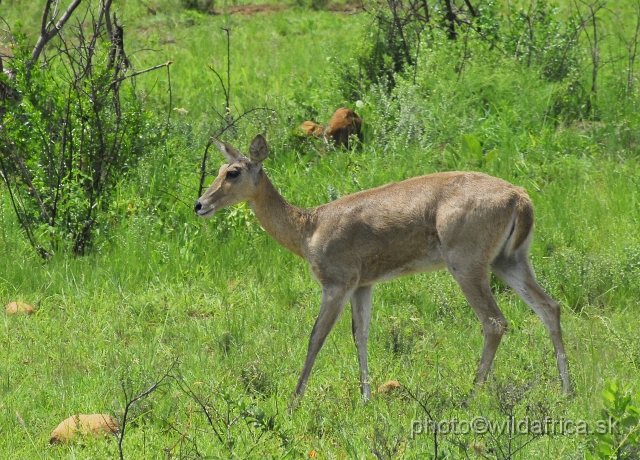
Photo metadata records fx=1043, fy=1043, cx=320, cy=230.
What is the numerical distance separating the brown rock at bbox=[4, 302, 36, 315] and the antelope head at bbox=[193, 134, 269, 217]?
67.1 inches

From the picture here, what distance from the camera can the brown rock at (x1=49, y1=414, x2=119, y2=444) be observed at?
18.1 ft

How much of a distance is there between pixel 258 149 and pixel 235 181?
27cm

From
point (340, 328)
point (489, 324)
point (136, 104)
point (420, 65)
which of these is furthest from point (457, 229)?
point (420, 65)

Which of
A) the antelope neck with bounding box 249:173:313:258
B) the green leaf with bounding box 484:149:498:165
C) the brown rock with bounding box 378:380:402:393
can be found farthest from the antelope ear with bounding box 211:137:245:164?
the green leaf with bounding box 484:149:498:165

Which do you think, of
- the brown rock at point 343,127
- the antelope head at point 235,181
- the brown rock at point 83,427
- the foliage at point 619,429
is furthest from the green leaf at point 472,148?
the foliage at point 619,429

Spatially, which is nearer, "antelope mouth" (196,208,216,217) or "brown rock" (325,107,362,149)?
"antelope mouth" (196,208,216,217)

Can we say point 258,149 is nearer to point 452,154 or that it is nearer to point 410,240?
point 410,240

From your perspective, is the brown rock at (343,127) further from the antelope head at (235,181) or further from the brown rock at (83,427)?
the brown rock at (83,427)

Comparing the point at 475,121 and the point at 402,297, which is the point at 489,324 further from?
the point at 475,121

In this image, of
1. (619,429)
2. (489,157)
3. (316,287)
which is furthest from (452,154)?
(619,429)

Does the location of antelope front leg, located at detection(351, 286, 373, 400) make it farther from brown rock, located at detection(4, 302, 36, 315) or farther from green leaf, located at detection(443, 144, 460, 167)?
green leaf, located at detection(443, 144, 460, 167)

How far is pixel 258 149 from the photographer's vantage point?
23.2 feet

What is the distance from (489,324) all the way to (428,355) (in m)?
0.58

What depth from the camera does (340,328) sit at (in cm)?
741
